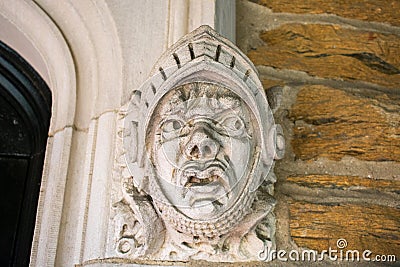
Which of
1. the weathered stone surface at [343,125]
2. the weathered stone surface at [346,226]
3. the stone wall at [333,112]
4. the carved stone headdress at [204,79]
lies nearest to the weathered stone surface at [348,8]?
the stone wall at [333,112]

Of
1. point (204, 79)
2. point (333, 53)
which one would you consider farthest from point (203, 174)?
point (333, 53)

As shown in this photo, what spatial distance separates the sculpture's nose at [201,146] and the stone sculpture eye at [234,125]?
58mm

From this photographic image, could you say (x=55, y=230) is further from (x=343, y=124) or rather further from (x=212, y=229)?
(x=343, y=124)

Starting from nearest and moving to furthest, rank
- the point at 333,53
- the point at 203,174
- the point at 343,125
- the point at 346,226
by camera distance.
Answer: the point at 203,174 < the point at 346,226 < the point at 343,125 < the point at 333,53

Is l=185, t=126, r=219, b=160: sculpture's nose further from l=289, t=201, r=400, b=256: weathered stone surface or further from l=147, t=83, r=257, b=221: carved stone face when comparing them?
l=289, t=201, r=400, b=256: weathered stone surface

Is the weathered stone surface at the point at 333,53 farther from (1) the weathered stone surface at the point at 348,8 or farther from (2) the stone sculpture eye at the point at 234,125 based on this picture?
(2) the stone sculpture eye at the point at 234,125

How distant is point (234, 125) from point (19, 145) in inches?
28.7

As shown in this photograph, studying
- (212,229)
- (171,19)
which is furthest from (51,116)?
(212,229)

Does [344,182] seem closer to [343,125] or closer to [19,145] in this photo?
[343,125]

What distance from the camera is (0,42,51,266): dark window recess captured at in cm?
148

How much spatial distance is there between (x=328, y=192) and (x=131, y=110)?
505 mm

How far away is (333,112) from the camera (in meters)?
1.44

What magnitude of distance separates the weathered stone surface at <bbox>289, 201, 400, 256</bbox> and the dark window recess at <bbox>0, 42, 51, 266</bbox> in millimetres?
678

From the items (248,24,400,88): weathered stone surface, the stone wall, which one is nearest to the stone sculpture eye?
the stone wall
